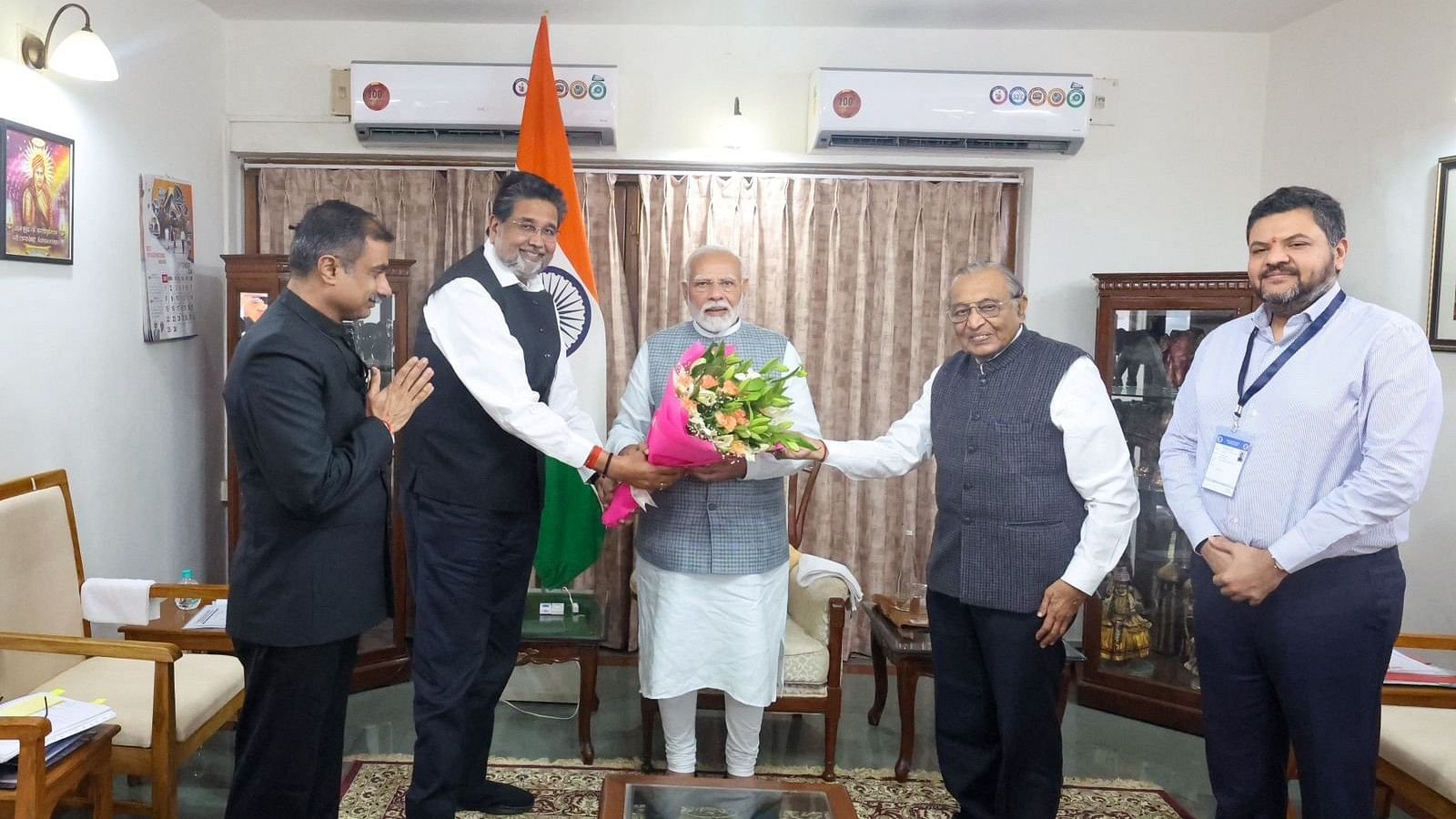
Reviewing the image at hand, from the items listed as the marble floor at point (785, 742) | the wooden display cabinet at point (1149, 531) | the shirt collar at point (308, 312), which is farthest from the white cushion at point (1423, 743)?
the shirt collar at point (308, 312)

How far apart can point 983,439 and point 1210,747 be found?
860 mm

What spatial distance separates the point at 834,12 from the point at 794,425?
6.40 ft

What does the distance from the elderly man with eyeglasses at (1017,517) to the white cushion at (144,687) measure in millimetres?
1922

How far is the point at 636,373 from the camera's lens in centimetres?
279

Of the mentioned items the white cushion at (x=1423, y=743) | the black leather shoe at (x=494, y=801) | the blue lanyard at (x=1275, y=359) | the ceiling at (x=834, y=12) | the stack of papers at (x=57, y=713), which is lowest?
the black leather shoe at (x=494, y=801)

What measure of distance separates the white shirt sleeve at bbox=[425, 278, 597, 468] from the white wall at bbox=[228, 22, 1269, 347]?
184 centimetres

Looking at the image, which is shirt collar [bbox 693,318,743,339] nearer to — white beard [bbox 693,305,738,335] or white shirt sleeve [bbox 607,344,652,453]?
white beard [bbox 693,305,738,335]

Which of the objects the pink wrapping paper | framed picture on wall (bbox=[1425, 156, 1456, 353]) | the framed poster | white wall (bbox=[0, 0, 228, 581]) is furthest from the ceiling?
the pink wrapping paper

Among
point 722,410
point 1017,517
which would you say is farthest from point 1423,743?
point 722,410

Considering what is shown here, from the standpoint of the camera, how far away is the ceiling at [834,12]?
367cm

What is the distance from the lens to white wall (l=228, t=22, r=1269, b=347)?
3.97 m

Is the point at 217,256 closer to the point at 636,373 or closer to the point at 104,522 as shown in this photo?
the point at 104,522

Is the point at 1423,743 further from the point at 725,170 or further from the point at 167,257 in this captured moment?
the point at 167,257

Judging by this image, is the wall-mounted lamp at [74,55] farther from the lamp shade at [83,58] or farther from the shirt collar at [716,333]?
the shirt collar at [716,333]
